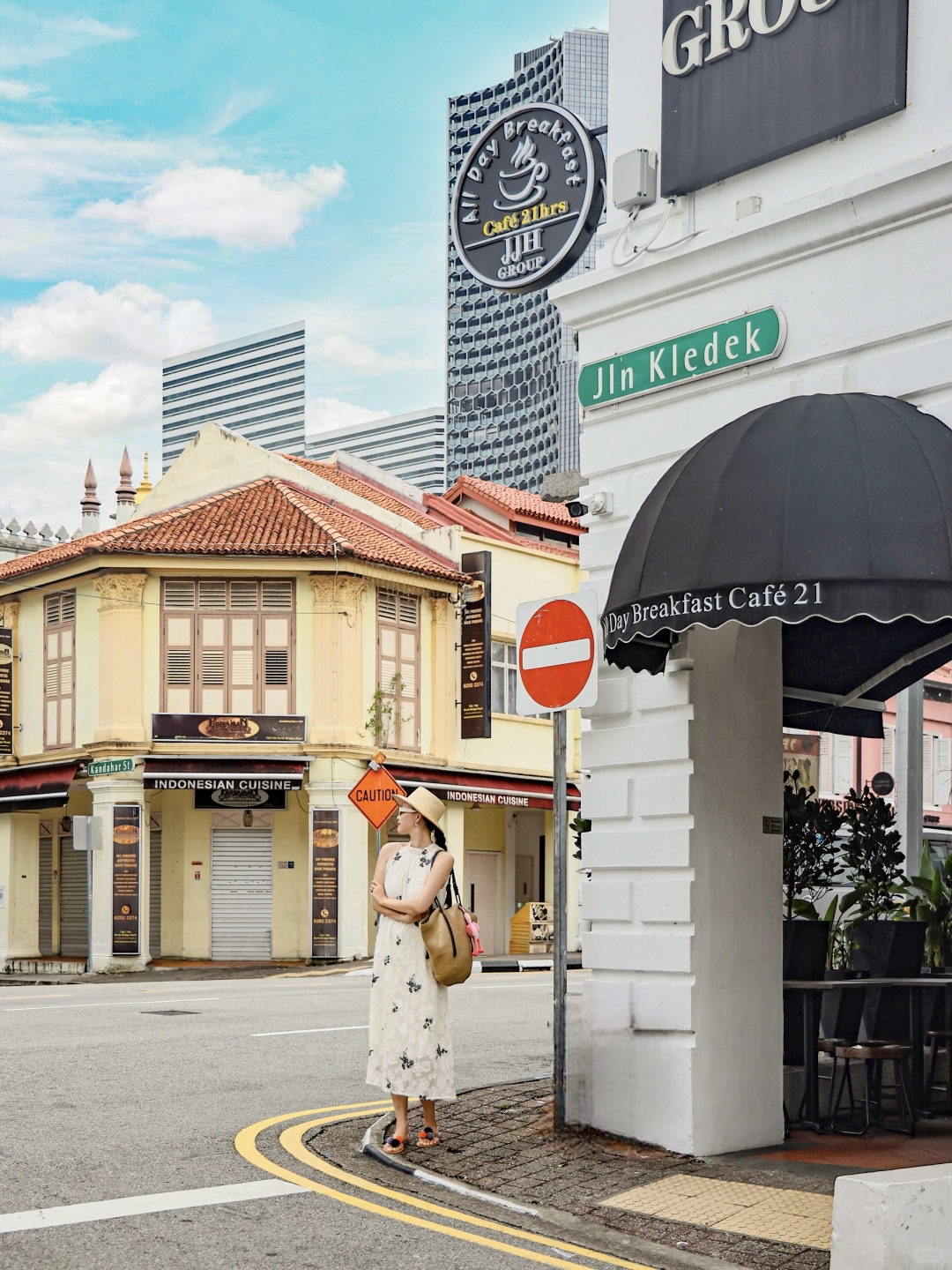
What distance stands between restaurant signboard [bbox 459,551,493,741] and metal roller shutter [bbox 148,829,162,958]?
6.54 m

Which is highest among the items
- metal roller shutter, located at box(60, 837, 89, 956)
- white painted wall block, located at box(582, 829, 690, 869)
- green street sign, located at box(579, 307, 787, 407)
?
green street sign, located at box(579, 307, 787, 407)

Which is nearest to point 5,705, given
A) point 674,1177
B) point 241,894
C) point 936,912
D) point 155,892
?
point 155,892

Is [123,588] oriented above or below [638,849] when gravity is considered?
above

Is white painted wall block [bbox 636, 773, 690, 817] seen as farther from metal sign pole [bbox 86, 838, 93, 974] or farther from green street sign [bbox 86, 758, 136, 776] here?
green street sign [bbox 86, 758, 136, 776]

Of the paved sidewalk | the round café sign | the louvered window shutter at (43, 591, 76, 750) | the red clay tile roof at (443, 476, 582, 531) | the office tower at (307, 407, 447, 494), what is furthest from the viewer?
the office tower at (307, 407, 447, 494)

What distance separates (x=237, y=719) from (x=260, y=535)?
Result: 3551 mm

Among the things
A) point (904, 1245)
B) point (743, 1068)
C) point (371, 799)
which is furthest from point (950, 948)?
point (371, 799)

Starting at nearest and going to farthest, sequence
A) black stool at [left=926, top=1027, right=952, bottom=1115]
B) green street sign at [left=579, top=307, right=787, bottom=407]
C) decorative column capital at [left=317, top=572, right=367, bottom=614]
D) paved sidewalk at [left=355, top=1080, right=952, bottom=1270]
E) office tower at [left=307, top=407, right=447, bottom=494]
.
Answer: paved sidewalk at [left=355, top=1080, right=952, bottom=1270]
green street sign at [left=579, top=307, right=787, bottom=407]
black stool at [left=926, top=1027, right=952, bottom=1115]
decorative column capital at [left=317, top=572, right=367, bottom=614]
office tower at [left=307, top=407, right=447, bottom=494]

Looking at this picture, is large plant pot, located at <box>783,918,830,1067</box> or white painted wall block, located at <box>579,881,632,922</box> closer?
white painted wall block, located at <box>579,881,632,922</box>

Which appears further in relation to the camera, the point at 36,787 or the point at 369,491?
the point at 369,491

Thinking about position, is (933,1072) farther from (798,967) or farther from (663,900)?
(663,900)

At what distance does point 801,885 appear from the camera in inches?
365

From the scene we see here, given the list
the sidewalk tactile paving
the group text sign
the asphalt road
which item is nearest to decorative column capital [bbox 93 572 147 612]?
the asphalt road

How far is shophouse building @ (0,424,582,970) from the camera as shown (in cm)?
2944
